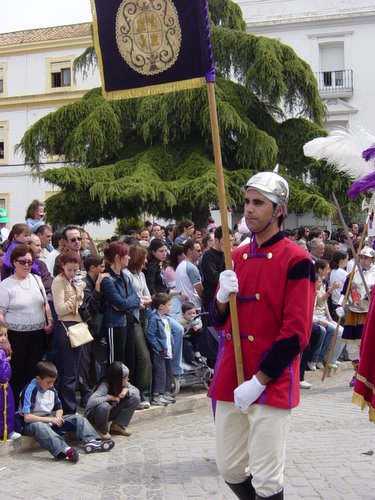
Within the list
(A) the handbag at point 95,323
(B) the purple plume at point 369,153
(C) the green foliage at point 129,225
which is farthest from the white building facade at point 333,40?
(B) the purple plume at point 369,153

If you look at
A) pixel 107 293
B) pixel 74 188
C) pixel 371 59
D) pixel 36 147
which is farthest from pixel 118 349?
pixel 371 59

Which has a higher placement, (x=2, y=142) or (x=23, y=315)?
(x=2, y=142)

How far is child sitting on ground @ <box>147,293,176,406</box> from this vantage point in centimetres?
928

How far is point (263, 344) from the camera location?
14.7 feet

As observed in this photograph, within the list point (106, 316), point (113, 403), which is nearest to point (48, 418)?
point (113, 403)

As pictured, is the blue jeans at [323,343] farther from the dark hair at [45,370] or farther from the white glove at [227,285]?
the white glove at [227,285]

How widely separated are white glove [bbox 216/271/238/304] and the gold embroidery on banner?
5.12 ft

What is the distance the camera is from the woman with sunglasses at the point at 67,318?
799 centimetres

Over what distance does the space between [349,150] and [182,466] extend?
10.0ft

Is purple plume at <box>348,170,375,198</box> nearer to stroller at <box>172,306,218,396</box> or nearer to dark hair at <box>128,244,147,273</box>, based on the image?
dark hair at <box>128,244,147,273</box>

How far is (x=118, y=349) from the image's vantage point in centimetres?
879

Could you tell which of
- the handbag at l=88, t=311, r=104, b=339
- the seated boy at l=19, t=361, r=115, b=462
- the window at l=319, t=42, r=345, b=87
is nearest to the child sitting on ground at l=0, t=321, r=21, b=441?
the seated boy at l=19, t=361, r=115, b=462

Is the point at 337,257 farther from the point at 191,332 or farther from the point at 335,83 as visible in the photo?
the point at 335,83

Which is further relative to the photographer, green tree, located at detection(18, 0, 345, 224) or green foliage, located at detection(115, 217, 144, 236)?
green foliage, located at detection(115, 217, 144, 236)
